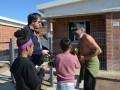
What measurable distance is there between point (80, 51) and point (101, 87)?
3408mm

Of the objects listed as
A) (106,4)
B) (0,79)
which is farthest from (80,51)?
(106,4)

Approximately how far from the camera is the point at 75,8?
14.8 m

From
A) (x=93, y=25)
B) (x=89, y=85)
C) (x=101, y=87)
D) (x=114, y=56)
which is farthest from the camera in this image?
(x=93, y=25)

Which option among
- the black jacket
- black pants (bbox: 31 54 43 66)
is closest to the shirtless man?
black pants (bbox: 31 54 43 66)

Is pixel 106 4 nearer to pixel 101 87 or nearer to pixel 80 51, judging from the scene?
pixel 101 87

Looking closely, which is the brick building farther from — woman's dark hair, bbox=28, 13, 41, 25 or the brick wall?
woman's dark hair, bbox=28, 13, 41, 25

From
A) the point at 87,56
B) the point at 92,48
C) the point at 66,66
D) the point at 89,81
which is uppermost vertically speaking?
the point at 92,48

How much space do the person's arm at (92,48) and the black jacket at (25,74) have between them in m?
1.92

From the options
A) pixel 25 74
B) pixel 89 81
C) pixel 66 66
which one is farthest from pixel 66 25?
pixel 25 74

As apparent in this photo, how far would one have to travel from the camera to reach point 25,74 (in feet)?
11.1

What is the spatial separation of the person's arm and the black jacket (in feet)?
6.30

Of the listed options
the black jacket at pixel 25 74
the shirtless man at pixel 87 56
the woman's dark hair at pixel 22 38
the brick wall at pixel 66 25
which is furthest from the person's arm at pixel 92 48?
the brick wall at pixel 66 25

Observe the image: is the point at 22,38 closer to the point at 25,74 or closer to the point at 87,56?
the point at 25,74

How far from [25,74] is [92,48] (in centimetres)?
208
